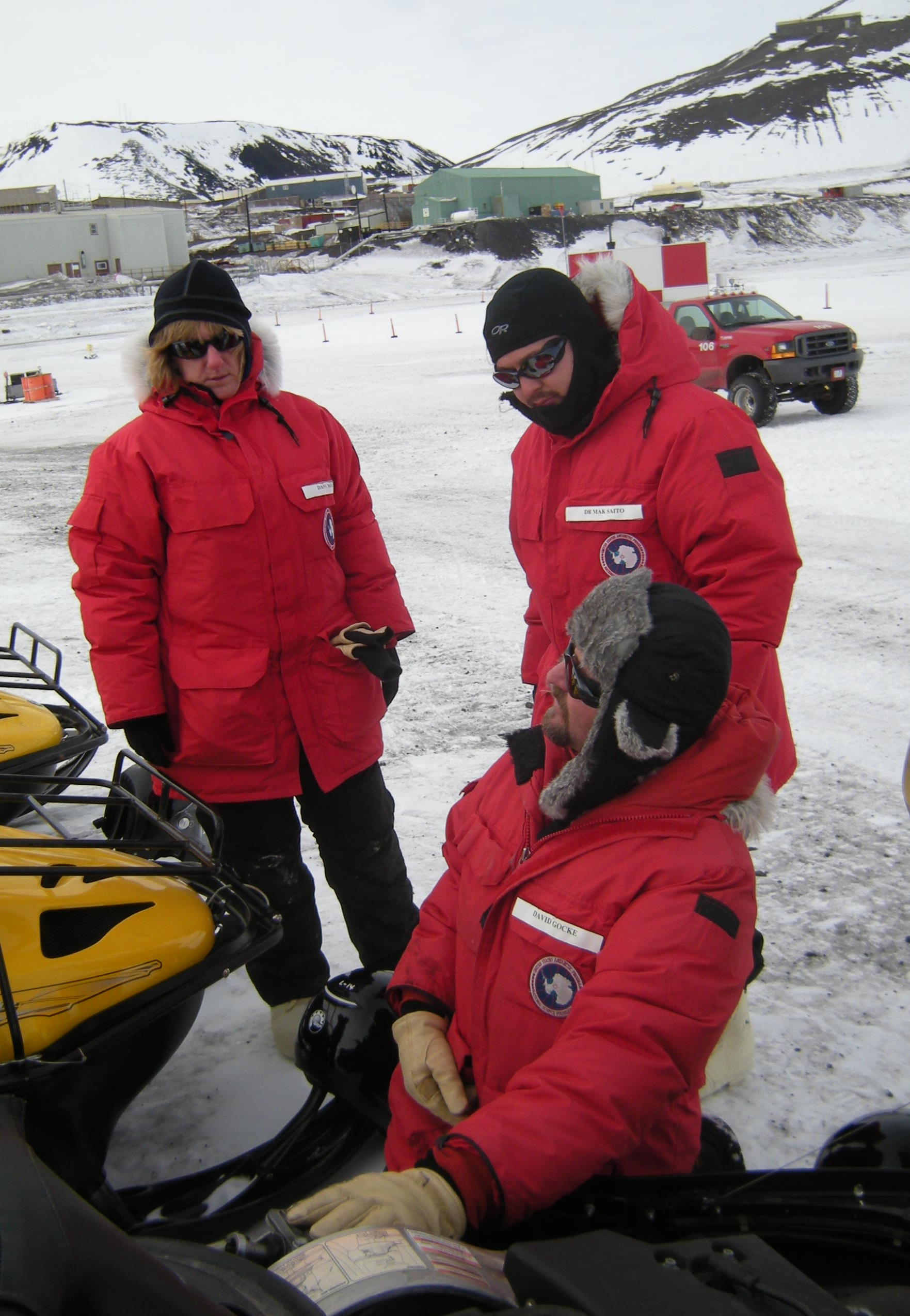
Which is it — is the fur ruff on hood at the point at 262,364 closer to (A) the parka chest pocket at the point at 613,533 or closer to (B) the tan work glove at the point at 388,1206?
(A) the parka chest pocket at the point at 613,533

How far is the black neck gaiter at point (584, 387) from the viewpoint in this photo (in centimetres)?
249

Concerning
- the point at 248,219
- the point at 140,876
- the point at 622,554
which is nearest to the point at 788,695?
the point at 622,554

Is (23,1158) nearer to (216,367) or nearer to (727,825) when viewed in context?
(727,825)

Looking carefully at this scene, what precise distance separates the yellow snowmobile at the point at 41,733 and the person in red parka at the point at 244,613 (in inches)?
41.8

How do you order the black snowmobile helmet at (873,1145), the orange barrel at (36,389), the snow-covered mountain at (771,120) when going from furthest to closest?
the snow-covered mountain at (771,120) < the orange barrel at (36,389) < the black snowmobile helmet at (873,1145)

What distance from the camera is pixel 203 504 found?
8.28 feet

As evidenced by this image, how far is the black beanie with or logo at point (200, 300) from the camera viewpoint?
250 cm

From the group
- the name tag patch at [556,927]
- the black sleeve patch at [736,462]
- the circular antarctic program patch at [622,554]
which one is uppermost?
the black sleeve patch at [736,462]

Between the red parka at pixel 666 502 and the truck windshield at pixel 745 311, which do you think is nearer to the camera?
the red parka at pixel 666 502

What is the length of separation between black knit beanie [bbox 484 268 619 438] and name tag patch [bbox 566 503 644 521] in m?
0.21

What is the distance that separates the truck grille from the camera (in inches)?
443

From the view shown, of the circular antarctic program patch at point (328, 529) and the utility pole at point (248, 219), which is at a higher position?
the utility pole at point (248, 219)

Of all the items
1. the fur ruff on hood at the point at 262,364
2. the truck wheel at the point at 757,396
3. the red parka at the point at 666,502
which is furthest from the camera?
the truck wheel at the point at 757,396

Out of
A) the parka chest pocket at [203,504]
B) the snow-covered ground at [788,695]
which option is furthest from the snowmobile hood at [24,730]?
the parka chest pocket at [203,504]
